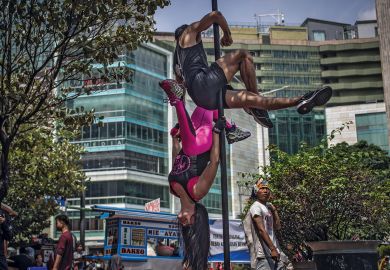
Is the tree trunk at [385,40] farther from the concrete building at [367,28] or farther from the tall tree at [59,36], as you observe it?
the concrete building at [367,28]

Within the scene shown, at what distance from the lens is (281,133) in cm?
8506

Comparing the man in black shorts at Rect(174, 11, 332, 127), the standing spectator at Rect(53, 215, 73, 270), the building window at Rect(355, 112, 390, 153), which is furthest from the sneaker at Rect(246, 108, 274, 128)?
the building window at Rect(355, 112, 390, 153)

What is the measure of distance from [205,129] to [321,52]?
9187 cm

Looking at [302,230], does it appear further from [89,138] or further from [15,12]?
[89,138]

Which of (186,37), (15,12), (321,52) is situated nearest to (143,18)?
(15,12)

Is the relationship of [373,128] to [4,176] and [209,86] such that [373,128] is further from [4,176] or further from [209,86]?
[209,86]

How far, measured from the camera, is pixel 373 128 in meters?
79.8

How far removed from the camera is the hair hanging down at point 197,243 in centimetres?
712

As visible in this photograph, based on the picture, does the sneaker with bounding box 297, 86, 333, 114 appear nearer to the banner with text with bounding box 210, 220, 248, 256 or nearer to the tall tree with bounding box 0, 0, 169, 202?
the tall tree with bounding box 0, 0, 169, 202

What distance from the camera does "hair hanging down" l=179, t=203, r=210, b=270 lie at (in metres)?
7.12

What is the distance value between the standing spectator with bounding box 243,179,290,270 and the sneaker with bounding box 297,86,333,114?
140 centimetres

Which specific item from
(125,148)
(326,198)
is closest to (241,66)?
(326,198)

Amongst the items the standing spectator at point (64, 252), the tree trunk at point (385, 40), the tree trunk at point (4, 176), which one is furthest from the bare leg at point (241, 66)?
the tree trunk at point (385, 40)

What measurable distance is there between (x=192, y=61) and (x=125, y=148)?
4918 cm
